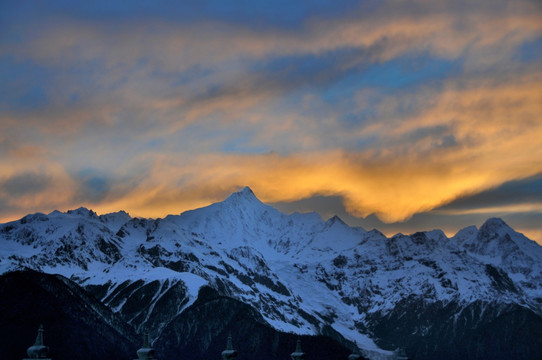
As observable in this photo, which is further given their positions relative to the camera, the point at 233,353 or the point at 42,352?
the point at 233,353

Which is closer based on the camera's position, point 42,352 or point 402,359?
point 42,352

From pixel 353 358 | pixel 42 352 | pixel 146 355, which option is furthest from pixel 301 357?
pixel 42 352

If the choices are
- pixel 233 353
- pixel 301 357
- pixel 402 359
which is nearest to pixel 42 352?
pixel 233 353

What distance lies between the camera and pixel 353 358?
81.2m

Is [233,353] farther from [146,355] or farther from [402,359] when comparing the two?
[402,359]

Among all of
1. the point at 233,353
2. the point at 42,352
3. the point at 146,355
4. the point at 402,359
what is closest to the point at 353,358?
the point at 402,359

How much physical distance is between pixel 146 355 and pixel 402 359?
22.3 meters

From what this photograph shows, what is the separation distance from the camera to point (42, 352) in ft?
237

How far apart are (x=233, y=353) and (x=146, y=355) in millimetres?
7503

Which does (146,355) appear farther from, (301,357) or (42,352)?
(301,357)

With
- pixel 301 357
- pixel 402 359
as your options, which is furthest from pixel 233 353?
pixel 402 359

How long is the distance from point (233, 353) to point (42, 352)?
1615 centimetres

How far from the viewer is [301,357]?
79.9m

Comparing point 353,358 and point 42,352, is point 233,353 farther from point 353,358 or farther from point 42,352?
point 42,352
